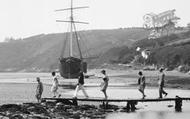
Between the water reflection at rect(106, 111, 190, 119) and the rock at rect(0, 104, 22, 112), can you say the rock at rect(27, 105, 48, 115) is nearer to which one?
the rock at rect(0, 104, 22, 112)

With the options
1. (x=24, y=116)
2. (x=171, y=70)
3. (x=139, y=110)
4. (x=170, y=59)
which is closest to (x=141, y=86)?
(x=139, y=110)

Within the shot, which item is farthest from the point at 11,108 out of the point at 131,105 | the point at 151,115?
the point at 151,115

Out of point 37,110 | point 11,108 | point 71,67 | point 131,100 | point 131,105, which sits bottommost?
point 71,67

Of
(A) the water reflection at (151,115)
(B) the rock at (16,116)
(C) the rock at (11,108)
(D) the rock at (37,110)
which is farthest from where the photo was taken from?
(C) the rock at (11,108)

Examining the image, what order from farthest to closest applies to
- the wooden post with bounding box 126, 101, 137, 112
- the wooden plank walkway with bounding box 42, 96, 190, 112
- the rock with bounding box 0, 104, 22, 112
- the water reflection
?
the wooden post with bounding box 126, 101, 137, 112
the wooden plank walkway with bounding box 42, 96, 190, 112
the rock with bounding box 0, 104, 22, 112
the water reflection

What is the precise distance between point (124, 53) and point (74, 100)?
143 m

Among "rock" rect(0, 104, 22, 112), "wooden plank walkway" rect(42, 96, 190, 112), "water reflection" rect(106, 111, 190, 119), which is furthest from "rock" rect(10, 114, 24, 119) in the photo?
"wooden plank walkway" rect(42, 96, 190, 112)

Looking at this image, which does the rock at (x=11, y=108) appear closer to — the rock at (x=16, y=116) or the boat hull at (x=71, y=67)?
the rock at (x=16, y=116)

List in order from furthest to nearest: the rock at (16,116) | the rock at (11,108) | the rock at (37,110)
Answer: the rock at (11,108) → the rock at (37,110) → the rock at (16,116)

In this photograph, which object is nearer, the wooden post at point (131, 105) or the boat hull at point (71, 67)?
the wooden post at point (131, 105)

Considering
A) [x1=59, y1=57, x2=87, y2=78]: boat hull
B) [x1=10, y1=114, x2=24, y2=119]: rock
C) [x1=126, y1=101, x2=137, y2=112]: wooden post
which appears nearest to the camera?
[x1=10, y1=114, x2=24, y2=119]: rock

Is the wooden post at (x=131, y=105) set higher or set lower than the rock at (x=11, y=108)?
lower

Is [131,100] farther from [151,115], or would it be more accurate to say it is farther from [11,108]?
[11,108]

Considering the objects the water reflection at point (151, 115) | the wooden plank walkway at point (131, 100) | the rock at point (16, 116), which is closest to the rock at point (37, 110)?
the rock at point (16, 116)
